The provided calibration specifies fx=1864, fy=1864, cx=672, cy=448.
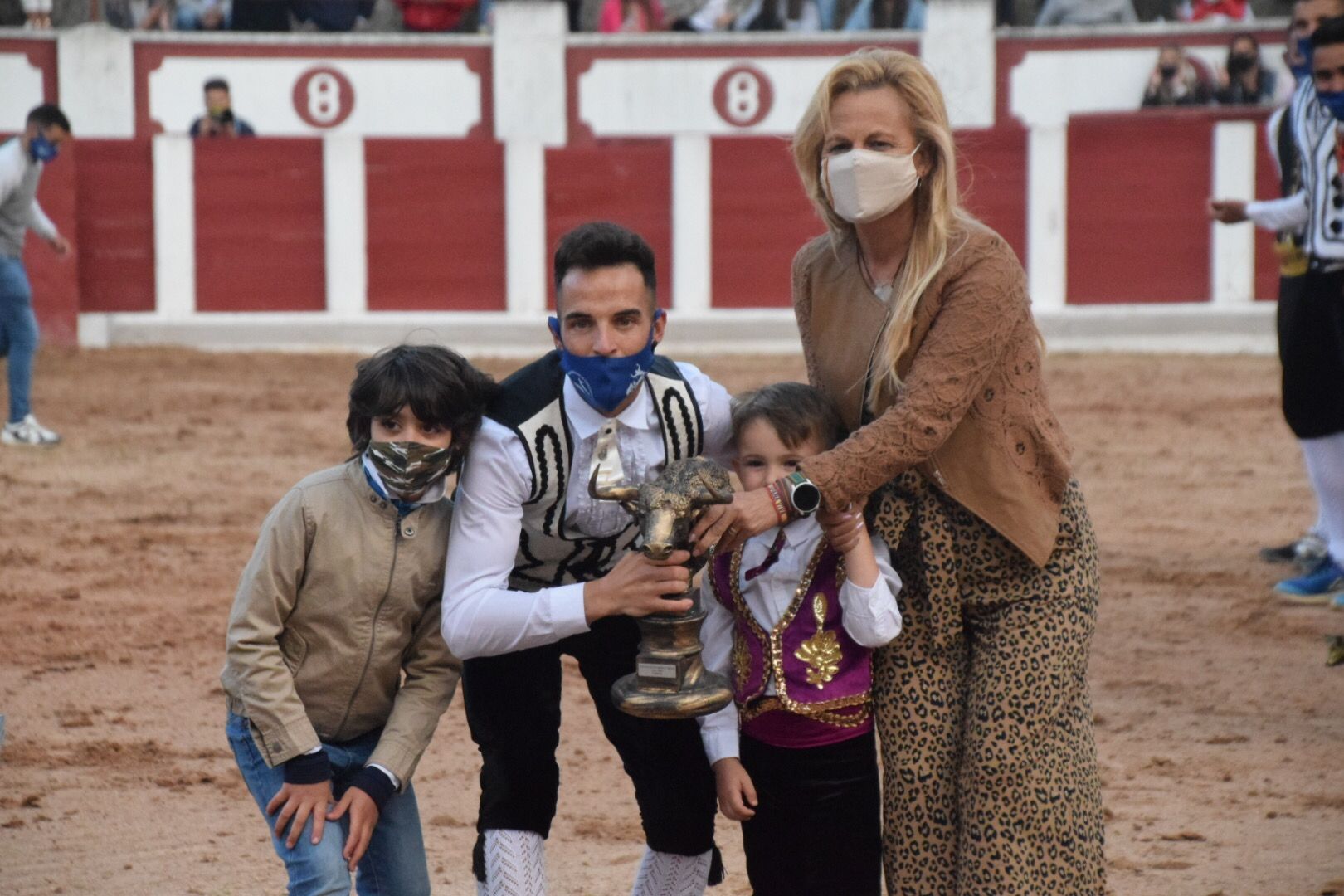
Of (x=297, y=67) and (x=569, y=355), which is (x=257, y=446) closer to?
(x=297, y=67)

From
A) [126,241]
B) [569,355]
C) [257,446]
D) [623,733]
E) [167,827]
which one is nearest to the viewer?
[569,355]

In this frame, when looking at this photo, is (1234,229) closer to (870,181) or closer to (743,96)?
(743,96)

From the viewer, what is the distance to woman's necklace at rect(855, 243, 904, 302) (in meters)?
2.69

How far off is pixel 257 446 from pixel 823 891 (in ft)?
23.5

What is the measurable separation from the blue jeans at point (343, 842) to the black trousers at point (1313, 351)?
383cm

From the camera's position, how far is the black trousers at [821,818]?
273 centimetres

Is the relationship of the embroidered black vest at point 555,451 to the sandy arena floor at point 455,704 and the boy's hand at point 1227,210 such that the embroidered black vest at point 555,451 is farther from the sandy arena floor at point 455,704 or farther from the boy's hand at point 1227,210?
the boy's hand at point 1227,210

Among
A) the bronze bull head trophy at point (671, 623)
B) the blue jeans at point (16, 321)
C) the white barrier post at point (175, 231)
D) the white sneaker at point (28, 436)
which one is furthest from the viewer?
the white barrier post at point (175, 231)

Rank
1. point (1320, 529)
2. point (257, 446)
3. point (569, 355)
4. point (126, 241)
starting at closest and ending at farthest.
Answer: point (569, 355) → point (1320, 529) → point (257, 446) → point (126, 241)

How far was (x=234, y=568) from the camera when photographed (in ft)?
22.2

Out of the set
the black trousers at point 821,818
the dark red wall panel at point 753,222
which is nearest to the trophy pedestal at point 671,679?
the black trousers at point 821,818

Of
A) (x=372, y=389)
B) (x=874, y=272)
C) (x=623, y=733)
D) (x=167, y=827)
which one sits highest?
(x=874, y=272)

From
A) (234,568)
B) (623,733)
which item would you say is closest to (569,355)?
(623,733)

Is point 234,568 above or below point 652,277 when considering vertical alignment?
below
